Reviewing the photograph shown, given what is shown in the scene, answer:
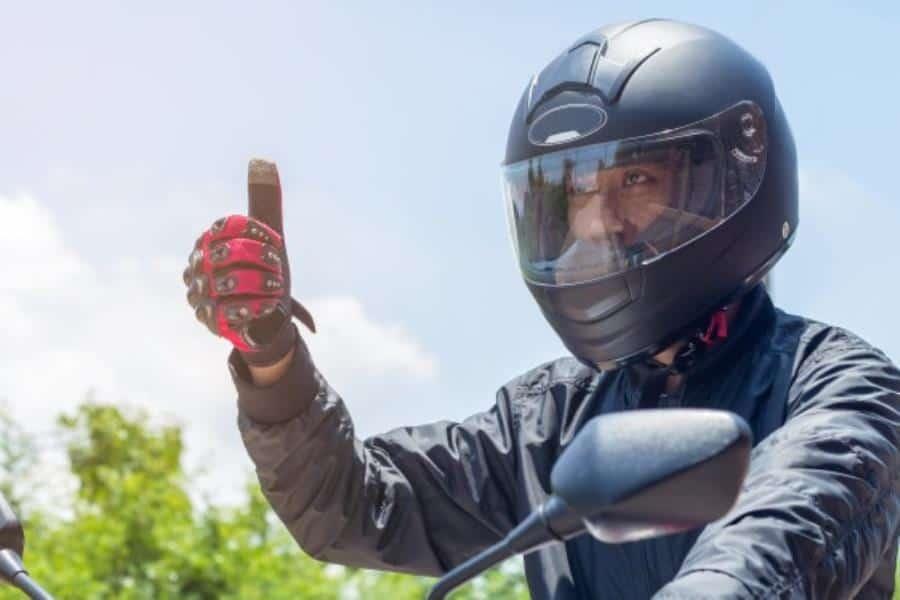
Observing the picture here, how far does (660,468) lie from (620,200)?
138 centimetres

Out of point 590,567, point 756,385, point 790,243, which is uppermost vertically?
point 790,243

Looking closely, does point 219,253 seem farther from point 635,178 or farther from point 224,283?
point 635,178

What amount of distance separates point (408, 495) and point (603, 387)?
1.43 feet

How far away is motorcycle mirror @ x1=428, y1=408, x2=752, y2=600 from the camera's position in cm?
170

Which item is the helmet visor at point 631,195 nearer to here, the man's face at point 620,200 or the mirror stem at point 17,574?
the man's face at point 620,200

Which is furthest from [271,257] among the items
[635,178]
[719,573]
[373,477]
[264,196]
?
[719,573]

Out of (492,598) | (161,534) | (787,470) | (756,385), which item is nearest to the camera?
(787,470)

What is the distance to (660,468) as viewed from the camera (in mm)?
1694

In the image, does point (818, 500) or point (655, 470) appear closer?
point (655, 470)

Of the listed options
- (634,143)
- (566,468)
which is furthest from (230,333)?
(566,468)

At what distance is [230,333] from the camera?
9.40 feet

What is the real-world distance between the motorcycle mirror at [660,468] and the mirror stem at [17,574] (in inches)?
30.0

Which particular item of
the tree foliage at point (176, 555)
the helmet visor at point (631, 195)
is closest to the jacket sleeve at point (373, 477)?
the helmet visor at point (631, 195)

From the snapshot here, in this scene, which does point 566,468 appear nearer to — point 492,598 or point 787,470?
point 787,470
